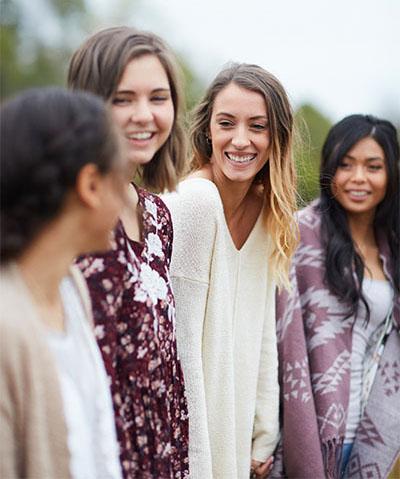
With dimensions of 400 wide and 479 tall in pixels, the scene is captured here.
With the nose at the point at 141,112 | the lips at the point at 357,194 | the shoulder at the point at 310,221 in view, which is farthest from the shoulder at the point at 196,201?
the lips at the point at 357,194

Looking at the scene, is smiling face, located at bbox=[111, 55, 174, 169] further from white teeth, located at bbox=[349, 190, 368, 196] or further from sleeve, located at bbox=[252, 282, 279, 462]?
white teeth, located at bbox=[349, 190, 368, 196]

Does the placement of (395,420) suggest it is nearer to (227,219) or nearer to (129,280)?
(227,219)

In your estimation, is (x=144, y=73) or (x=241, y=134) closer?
(x=144, y=73)

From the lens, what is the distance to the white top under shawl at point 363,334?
320 cm

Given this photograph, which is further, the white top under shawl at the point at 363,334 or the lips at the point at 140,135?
the white top under shawl at the point at 363,334

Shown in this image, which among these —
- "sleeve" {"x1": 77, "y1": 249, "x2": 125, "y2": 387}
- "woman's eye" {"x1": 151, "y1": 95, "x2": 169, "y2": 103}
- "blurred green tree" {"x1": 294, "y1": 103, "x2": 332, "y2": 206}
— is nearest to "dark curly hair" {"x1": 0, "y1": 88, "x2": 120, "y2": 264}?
"sleeve" {"x1": 77, "y1": 249, "x2": 125, "y2": 387}

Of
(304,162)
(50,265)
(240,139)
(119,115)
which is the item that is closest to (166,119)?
(119,115)

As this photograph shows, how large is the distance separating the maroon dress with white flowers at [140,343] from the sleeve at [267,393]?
0.71 metres

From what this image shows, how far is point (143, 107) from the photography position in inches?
81.7

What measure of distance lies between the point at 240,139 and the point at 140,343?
96 cm

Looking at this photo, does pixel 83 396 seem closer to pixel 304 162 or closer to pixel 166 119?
pixel 166 119

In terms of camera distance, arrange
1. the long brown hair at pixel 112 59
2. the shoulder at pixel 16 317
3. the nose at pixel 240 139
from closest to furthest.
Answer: the shoulder at pixel 16 317, the long brown hair at pixel 112 59, the nose at pixel 240 139

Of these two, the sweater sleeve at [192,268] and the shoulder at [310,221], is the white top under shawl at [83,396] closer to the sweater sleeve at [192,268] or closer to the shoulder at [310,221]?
the sweater sleeve at [192,268]

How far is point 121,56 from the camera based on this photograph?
201cm
